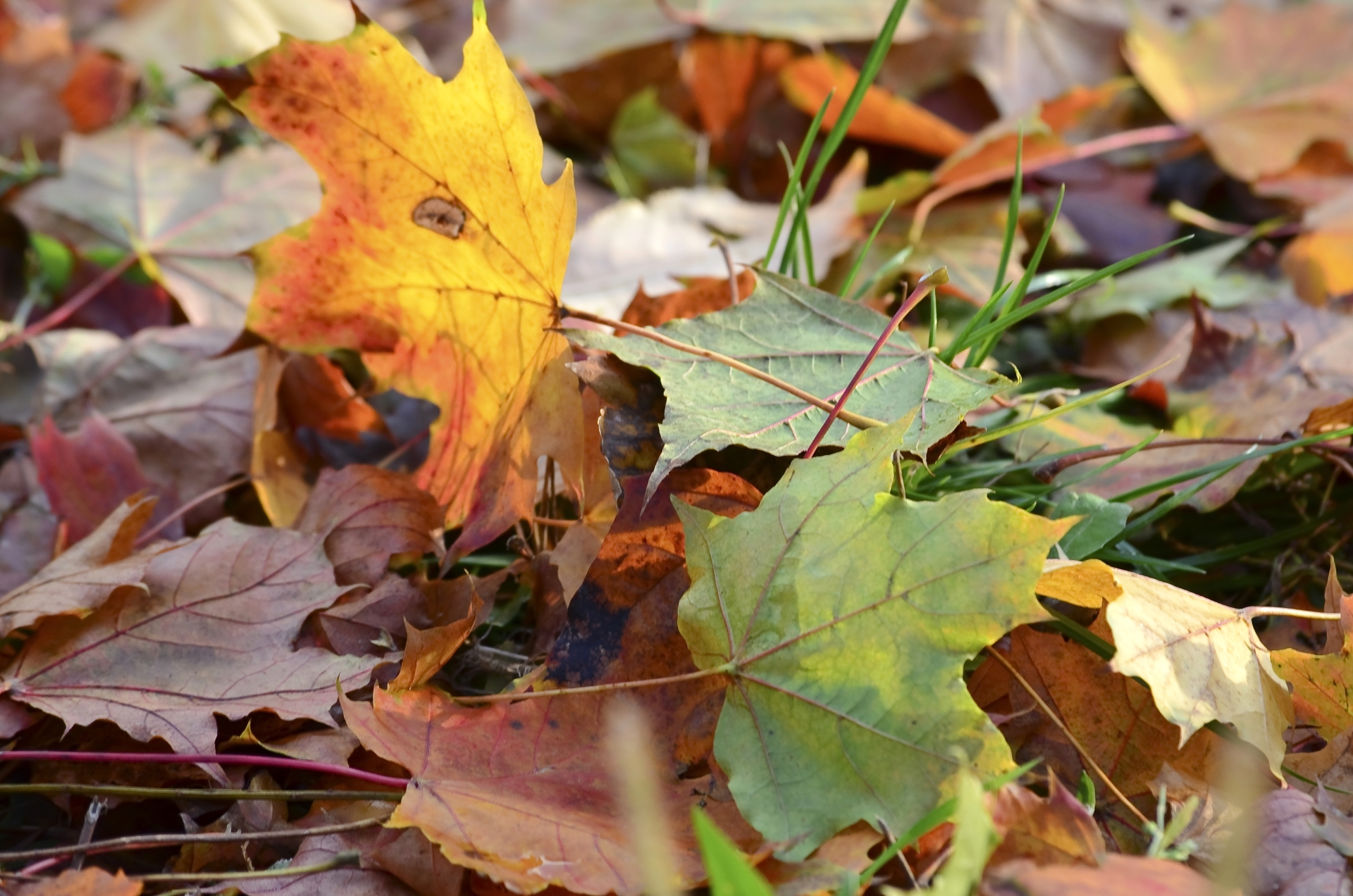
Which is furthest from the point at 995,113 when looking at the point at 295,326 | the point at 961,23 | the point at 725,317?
the point at 295,326

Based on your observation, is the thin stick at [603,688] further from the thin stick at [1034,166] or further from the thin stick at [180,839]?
the thin stick at [1034,166]

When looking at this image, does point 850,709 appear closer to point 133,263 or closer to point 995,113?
point 133,263

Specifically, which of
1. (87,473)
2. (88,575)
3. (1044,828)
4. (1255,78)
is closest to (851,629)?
(1044,828)

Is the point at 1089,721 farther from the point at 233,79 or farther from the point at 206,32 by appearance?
the point at 206,32

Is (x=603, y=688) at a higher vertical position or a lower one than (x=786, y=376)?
lower

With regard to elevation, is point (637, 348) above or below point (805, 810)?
Answer: above
